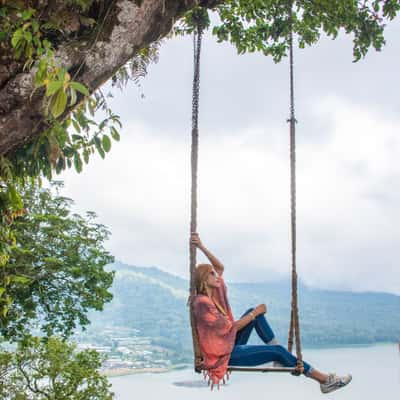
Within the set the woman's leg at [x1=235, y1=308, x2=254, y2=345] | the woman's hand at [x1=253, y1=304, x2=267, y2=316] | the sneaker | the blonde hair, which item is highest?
the blonde hair

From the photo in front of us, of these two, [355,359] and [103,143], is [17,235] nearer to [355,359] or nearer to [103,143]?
[103,143]

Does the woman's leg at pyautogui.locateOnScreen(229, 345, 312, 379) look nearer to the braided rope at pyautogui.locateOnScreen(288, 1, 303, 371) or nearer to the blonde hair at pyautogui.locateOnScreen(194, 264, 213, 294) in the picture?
the braided rope at pyautogui.locateOnScreen(288, 1, 303, 371)

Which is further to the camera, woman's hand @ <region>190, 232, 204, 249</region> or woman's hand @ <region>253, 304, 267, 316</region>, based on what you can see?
woman's hand @ <region>253, 304, 267, 316</region>

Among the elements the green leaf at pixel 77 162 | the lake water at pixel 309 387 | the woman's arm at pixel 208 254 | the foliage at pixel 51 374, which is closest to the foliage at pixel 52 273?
the foliage at pixel 51 374

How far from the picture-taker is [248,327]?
188 inches

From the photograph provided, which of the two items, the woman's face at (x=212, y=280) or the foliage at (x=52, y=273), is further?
the foliage at (x=52, y=273)

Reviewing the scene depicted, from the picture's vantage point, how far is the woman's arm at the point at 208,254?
4559 mm

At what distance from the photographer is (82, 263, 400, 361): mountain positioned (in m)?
62.0

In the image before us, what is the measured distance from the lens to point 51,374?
39.6ft

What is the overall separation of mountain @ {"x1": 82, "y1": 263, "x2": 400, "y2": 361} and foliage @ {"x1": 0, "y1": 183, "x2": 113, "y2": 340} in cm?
4443

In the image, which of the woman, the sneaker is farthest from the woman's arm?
the sneaker

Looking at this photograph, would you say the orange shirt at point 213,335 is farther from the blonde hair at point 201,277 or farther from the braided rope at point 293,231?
the braided rope at point 293,231

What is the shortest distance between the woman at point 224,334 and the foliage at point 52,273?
208 inches

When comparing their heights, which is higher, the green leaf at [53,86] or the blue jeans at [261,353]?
the green leaf at [53,86]
